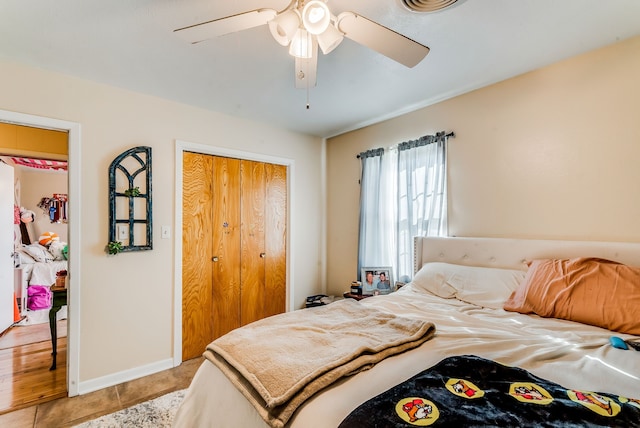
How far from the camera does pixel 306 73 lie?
1587 mm

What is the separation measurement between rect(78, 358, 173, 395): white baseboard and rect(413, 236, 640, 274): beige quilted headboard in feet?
8.16

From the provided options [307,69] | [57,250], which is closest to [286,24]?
[307,69]

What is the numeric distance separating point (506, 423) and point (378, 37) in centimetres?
147

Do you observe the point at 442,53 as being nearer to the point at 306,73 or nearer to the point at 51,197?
the point at 306,73

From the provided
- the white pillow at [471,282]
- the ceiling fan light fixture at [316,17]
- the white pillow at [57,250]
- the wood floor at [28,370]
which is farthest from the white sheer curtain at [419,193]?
the white pillow at [57,250]

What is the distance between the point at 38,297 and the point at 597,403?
224 inches

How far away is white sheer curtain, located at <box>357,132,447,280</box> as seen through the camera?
271 centimetres

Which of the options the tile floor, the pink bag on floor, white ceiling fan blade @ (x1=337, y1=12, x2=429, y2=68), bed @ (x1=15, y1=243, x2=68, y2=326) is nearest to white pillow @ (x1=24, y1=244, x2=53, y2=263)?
bed @ (x1=15, y1=243, x2=68, y2=326)

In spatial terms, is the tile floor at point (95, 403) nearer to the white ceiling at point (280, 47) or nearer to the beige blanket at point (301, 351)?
the beige blanket at point (301, 351)

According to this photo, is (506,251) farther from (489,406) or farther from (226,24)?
(226,24)

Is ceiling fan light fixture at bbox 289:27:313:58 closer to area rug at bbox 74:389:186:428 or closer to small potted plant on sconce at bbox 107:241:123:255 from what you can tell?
small potted plant on sconce at bbox 107:241:123:255

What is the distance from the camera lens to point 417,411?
2.51 feet

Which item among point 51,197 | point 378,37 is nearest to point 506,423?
point 378,37

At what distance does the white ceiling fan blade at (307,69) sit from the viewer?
1.47 meters
